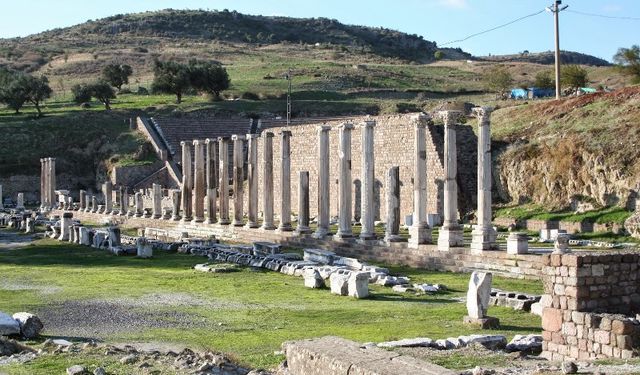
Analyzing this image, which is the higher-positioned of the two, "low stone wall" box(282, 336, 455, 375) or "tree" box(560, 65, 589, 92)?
"tree" box(560, 65, 589, 92)

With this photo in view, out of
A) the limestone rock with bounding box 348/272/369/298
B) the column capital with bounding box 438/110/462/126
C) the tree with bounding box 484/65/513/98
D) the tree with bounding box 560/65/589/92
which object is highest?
the tree with bounding box 484/65/513/98

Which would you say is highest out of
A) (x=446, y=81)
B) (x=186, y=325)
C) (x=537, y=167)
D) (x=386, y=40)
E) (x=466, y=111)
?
(x=386, y=40)

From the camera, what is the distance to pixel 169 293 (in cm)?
2142

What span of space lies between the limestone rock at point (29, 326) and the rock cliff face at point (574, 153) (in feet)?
81.2

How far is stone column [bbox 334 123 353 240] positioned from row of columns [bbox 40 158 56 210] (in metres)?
35.1

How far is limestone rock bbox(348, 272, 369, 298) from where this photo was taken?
20031 mm

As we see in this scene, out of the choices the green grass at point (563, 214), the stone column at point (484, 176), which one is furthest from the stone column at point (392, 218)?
the green grass at point (563, 214)

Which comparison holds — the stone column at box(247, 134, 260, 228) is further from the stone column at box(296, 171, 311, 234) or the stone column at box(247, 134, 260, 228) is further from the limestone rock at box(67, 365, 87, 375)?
the limestone rock at box(67, 365, 87, 375)

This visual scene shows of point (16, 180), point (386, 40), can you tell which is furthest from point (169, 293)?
point (386, 40)

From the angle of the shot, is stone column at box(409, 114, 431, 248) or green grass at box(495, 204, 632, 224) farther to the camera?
green grass at box(495, 204, 632, 224)

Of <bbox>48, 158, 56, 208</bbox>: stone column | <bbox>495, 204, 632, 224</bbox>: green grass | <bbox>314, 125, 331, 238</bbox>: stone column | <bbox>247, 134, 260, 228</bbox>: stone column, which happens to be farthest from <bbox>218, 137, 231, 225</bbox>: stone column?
<bbox>48, 158, 56, 208</bbox>: stone column

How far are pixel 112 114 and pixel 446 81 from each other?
139ft

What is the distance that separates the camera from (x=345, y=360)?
10.1 metres

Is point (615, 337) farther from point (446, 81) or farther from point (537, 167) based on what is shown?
point (446, 81)
